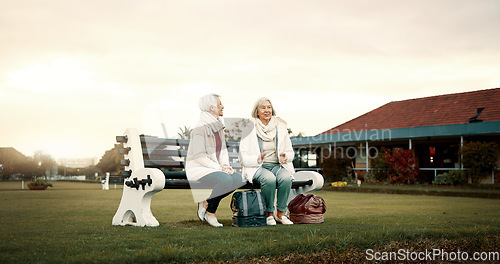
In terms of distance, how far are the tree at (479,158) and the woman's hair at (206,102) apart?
19272mm

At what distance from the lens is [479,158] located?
21.5 meters

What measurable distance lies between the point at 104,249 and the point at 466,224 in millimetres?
4641

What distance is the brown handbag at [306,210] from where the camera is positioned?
5.92 metres

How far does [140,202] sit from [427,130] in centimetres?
2164

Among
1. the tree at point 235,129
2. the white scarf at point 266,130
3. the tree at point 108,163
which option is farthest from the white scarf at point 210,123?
the tree at point 108,163

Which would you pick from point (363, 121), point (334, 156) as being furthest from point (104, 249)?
point (363, 121)

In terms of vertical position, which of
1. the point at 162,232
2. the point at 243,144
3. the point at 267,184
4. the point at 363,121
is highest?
the point at 363,121

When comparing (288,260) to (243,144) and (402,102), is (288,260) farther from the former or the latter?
(402,102)

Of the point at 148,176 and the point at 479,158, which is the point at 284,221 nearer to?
the point at 148,176

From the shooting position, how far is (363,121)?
3234cm

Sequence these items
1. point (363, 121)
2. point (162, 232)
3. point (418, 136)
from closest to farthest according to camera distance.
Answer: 1. point (162, 232)
2. point (418, 136)
3. point (363, 121)

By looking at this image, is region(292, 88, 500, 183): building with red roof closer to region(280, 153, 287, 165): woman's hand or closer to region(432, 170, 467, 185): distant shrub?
region(432, 170, 467, 185): distant shrub

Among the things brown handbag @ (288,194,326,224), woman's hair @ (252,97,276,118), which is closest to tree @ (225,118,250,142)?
woman's hair @ (252,97,276,118)

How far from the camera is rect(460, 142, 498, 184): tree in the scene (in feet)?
69.9
